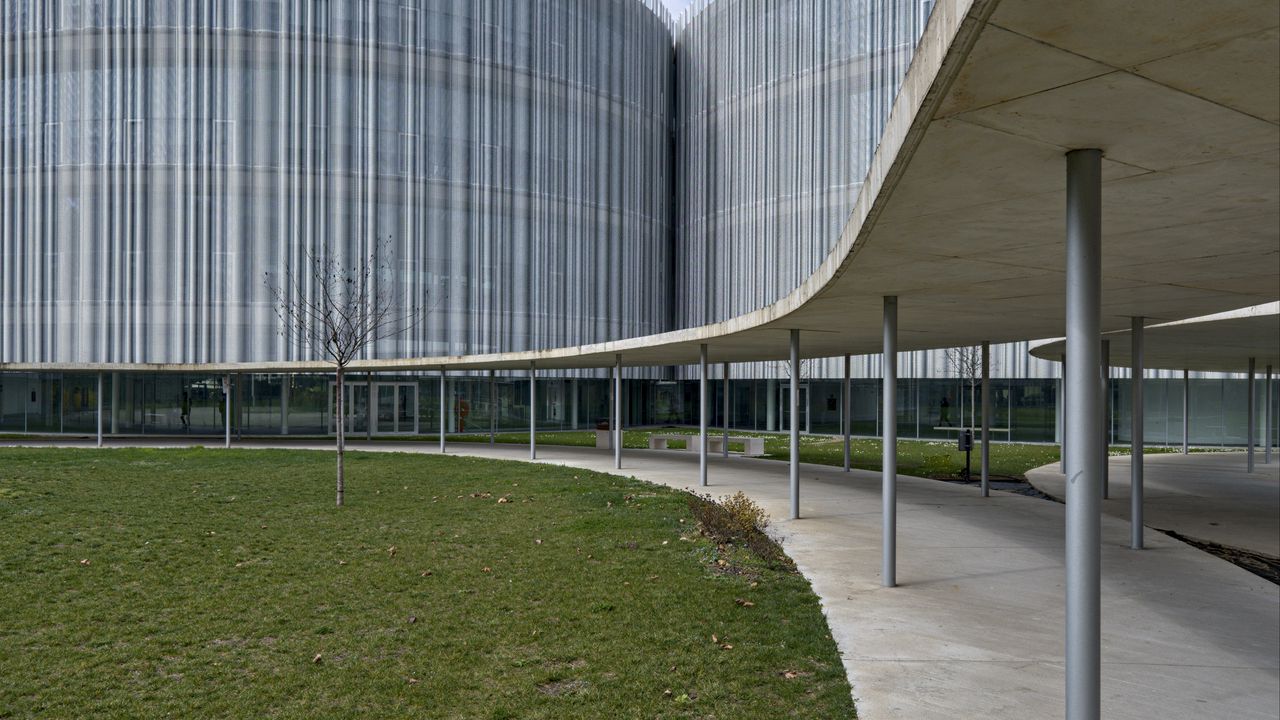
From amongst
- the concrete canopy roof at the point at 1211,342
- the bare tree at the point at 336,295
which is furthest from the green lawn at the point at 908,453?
the bare tree at the point at 336,295

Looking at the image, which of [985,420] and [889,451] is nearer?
[889,451]

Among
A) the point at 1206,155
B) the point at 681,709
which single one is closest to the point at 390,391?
the point at 681,709

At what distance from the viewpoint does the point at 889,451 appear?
9438mm

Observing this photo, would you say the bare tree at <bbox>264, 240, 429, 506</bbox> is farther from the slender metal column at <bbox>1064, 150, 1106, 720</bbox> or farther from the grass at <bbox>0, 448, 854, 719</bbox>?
the slender metal column at <bbox>1064, 150, 1106, 720</bbox>

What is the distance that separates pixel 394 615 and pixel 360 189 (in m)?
34.5

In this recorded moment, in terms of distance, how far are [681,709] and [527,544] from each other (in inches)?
217

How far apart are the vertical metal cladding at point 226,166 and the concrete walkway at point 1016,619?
98.6ft

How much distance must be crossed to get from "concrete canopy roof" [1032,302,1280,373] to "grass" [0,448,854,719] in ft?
28.8

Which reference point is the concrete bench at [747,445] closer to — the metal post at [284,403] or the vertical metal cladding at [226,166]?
the vertical metal cladding at [226,166]

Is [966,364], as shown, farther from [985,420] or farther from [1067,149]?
[1067,149]

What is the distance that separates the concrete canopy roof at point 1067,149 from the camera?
2824mm

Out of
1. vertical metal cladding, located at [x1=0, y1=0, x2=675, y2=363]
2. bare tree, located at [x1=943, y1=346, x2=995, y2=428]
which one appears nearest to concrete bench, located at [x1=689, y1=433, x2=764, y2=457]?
bare tree, located at [x1=943, y1=346, x2=995, y2=428]

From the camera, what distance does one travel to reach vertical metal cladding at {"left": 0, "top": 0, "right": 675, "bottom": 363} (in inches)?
1459

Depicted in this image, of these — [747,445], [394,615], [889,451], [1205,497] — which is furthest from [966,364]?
[394,615]
